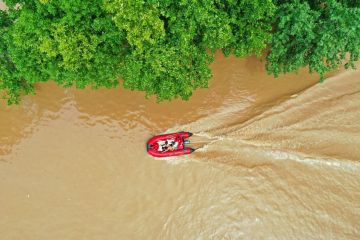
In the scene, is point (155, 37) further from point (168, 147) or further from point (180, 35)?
point (168, 147)

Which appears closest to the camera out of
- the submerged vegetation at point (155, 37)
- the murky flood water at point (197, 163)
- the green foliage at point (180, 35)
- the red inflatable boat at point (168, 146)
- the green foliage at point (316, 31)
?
the green foliage at point (180, 35)

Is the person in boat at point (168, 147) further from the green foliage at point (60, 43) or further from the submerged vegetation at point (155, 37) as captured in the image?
the green foliage at point (60, 43)

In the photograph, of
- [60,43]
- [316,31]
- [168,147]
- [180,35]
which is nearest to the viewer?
[60,43]

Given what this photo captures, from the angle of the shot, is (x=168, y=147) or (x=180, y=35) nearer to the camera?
(x=180, y=35)

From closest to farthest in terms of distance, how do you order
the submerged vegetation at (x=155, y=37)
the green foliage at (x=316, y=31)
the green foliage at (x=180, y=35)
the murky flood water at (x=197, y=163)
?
1. the green foliage at (x=180, y=35)
2. the submerged vegetation at (x=155, y=37)
3. the green foliage at (x=316, y=31)
4. the murky flood water at (x=197, y=163)

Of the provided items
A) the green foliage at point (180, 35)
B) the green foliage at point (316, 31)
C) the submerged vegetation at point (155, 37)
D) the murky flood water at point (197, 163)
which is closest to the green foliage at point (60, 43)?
the submerged vegetation at point (155, 37)

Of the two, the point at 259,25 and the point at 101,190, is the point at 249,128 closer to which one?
the point at 259,25

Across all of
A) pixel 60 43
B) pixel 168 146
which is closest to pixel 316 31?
pixel 168 146
